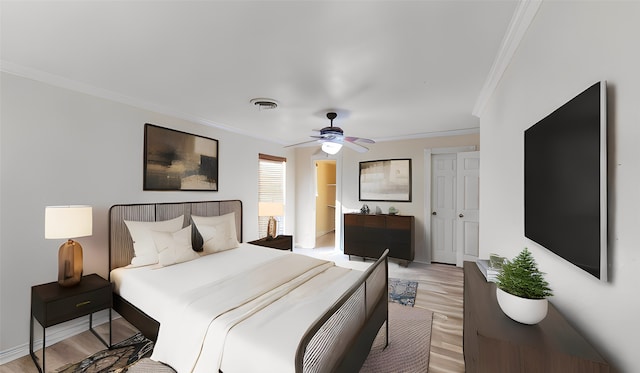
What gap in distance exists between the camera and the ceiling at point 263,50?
1535mm

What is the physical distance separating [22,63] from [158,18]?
5.30 ft

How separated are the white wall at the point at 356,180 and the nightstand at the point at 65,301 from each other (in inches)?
158

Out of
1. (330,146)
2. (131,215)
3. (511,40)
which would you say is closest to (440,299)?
(330,146)

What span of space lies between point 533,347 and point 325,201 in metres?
7.10

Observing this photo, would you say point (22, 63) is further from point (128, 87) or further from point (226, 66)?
point (226, 66)

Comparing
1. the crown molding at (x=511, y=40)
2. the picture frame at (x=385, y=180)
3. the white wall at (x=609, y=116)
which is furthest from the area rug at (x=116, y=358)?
the picture frame at (x=385, y=180)

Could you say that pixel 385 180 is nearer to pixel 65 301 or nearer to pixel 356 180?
pixel 356 180

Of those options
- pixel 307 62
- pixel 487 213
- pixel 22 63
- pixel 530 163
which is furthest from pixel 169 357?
pixel 487 213

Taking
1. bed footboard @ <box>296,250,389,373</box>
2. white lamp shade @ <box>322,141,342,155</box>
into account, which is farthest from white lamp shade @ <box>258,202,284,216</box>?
bed footboard @ <box>296,250,389,373</box>

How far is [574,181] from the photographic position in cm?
101

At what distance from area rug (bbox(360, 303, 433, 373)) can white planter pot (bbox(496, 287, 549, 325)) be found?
51.3 inches

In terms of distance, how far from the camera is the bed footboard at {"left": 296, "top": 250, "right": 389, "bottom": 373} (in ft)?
3.99

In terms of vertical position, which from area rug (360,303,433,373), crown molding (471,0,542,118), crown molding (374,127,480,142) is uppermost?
crown molding (471,0,542,118)

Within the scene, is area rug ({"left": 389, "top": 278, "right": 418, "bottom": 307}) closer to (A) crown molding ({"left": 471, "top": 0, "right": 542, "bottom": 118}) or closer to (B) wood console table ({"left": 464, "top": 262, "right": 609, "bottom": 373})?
(B) wood console table ({"left": 464, "top": 262, "right": 609, "bottom": 373})
